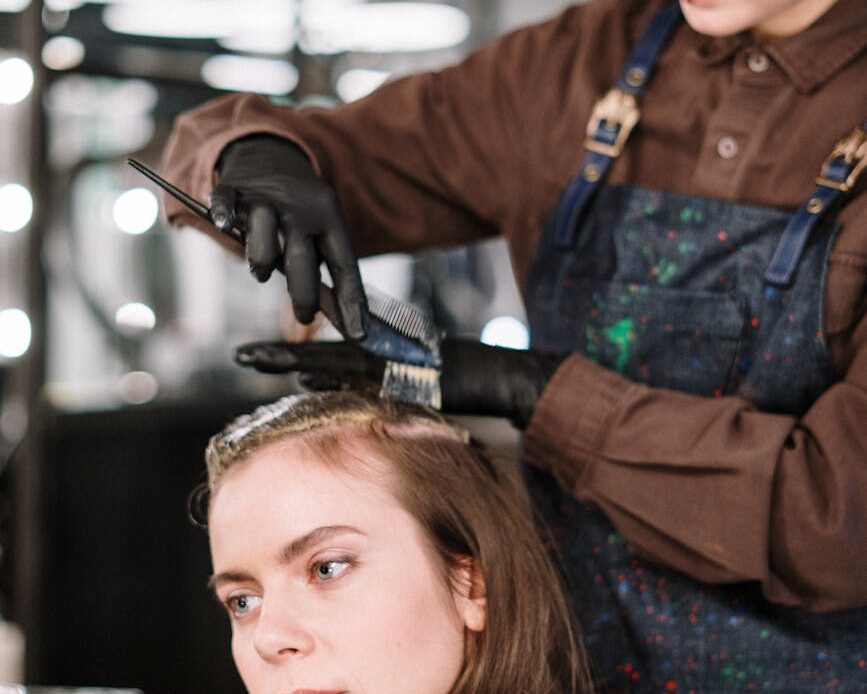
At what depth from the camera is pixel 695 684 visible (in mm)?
1514

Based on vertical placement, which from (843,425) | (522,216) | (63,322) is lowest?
(63,322)

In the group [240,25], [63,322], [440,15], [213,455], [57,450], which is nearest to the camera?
[213,455]

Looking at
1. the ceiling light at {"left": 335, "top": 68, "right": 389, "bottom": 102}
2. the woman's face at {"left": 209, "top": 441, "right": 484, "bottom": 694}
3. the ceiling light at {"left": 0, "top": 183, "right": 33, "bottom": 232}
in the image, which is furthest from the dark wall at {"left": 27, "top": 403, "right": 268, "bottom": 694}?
the woman's face at {"left": 209, "top": 441, "right": 484, "bottom": 694}

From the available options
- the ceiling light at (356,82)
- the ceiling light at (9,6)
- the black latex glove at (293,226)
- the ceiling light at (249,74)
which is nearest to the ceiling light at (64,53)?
the ceiling light at (9,6)

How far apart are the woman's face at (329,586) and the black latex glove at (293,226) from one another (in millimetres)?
198

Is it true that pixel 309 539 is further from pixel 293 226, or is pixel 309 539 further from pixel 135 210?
pixel 135 210

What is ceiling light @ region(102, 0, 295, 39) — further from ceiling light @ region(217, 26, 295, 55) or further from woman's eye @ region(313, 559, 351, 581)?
woman's eye @ region(313, 559, 351, 581)

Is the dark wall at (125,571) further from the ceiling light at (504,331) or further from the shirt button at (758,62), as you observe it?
the shirt button at (758,62)

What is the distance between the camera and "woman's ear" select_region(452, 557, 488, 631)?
56.5 inches

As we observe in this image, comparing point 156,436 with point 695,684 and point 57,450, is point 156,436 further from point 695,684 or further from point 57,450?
point 695,684

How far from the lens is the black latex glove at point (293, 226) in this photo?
133cm

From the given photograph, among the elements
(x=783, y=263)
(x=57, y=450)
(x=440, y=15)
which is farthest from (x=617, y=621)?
(x=440, y=15)

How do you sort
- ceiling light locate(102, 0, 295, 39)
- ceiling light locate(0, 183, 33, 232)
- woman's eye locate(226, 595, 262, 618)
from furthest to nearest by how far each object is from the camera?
ceiling light locate(102, 0, 295, 39) → ceiling light locate(0, 183, 33, 232) → woman's eye locate(226, 595, 262, 618)

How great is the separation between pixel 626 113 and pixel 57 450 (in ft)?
8.02
